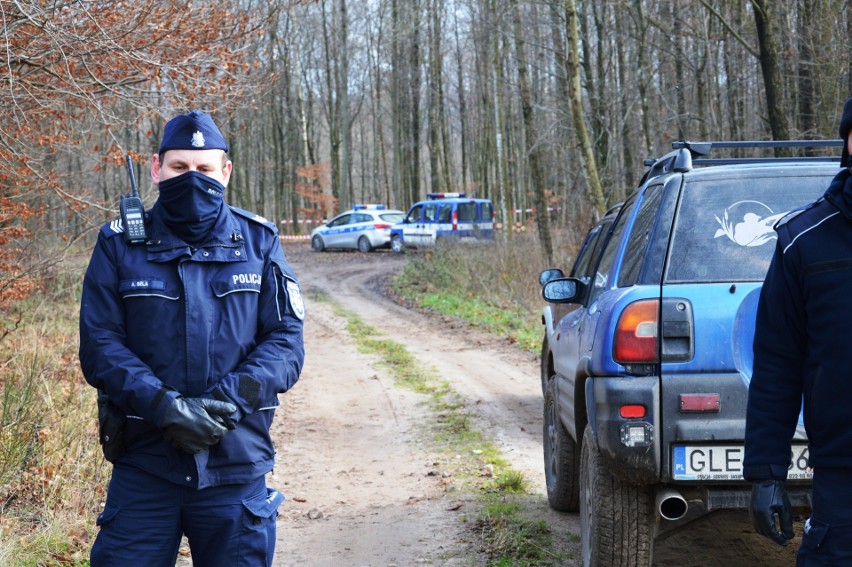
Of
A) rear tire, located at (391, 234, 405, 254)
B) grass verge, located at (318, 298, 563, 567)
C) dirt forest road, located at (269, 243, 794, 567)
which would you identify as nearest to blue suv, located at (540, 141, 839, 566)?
dirt forest road, located at (269, 243, 794, 567)

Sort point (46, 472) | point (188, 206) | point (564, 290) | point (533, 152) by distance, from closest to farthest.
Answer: point (188, 206)
point (564, 290)
point (46, 472)
point (533, 152)

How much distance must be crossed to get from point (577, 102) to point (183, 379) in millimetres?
15563

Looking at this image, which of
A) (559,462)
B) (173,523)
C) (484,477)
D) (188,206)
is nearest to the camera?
(173,523)

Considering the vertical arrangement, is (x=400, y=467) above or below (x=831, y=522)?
below

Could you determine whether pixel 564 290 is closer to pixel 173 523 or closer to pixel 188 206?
pixel 188 206

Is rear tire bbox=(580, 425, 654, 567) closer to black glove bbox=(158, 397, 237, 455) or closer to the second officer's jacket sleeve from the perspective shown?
the second officer's jacket sleeve

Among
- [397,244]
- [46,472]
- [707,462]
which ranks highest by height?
[707,462]

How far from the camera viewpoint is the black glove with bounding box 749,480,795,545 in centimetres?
269

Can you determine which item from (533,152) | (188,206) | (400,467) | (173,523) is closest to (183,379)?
(173,523)

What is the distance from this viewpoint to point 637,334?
388cm

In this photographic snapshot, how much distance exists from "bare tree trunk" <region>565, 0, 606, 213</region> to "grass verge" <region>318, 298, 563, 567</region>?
6033 millimetres

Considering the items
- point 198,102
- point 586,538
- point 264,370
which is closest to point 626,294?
point 586,538

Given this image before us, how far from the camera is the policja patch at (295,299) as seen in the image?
10.2 feet

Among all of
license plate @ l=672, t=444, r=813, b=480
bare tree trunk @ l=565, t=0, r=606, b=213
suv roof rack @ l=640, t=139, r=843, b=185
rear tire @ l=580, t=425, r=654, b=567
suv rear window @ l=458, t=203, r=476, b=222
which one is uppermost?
bare tree trunk @ l=565, t=0, r=606, b=213
